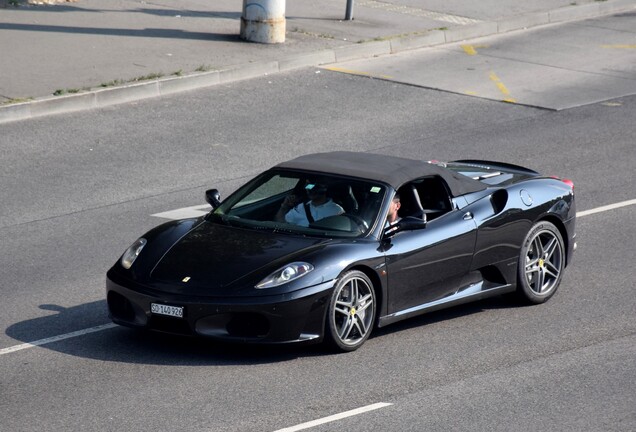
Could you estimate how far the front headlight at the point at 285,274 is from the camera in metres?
8.29

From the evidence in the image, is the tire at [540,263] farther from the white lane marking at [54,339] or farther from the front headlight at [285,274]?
the white lane marking at [54,339]

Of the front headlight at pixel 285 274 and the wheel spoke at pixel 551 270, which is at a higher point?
the front headlight at pixel 285 274

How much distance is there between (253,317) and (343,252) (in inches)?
32.8

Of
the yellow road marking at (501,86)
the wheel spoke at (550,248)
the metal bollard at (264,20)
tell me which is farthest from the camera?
the metal bollard at (264,20)

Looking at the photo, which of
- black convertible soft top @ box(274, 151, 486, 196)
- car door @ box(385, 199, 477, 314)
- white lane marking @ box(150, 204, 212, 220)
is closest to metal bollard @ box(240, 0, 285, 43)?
white lane marking @ box(150, 204, 212, 220)

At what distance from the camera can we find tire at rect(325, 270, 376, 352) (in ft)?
27.7

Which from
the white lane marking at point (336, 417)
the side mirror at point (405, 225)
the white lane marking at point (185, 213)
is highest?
the side mirror at point (405, 225)

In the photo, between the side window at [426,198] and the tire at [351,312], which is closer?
the tire at [351,312]

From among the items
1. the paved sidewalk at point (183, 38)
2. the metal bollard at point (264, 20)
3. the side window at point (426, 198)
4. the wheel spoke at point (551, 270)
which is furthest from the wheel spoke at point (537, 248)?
the metal bollard at point (264, 20)

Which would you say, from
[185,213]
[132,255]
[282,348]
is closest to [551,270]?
[282,348]

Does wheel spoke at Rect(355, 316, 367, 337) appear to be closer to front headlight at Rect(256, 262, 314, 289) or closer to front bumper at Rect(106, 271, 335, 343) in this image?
front bumper at Rect(106, 271, 335, 343)

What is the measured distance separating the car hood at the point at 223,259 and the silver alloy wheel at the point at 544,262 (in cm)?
218

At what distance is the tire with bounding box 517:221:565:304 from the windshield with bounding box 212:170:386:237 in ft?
5.19

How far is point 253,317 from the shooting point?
27.1ft
